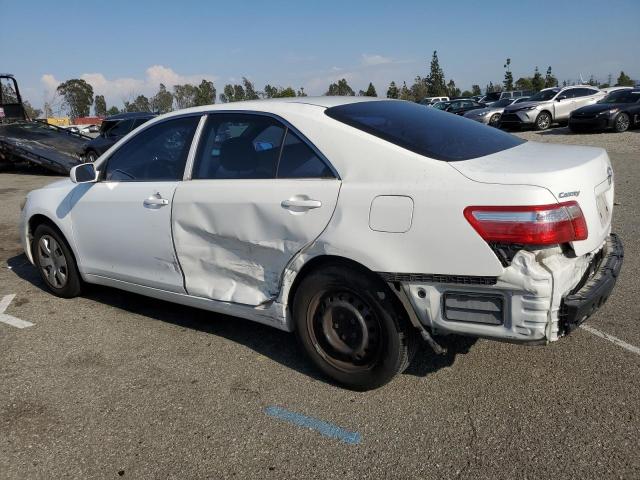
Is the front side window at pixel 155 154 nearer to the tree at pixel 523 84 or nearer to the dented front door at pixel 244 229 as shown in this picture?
the dented front door at pixel 244 229

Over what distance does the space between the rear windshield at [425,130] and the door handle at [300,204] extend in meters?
0.49

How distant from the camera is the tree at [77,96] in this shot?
A: 2527 inches

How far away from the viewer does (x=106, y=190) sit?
4137mm

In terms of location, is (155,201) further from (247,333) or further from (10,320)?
(10,320)

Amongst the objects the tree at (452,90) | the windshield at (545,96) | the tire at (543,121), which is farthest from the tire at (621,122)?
the tree at (452,90)

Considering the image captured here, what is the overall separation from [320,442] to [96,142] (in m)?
14.2

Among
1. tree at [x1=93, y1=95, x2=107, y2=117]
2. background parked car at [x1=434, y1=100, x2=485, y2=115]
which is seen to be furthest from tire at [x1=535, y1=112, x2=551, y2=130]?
tree at [x1=93, y1=95, x2=107, y2=117]

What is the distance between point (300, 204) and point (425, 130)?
862 millimetres

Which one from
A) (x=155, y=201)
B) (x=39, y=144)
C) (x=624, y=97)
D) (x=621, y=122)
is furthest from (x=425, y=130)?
(x=624, y=97)

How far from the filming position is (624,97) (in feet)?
57.7

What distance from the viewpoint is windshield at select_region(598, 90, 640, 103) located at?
56.7 feet

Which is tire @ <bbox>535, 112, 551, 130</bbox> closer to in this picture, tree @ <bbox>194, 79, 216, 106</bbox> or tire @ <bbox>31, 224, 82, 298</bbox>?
tire @ <bbox>31, 224, 82, 298</bbox>

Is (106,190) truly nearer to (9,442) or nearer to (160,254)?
(160,254)

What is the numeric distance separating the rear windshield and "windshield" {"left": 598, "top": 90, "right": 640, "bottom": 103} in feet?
54.8
